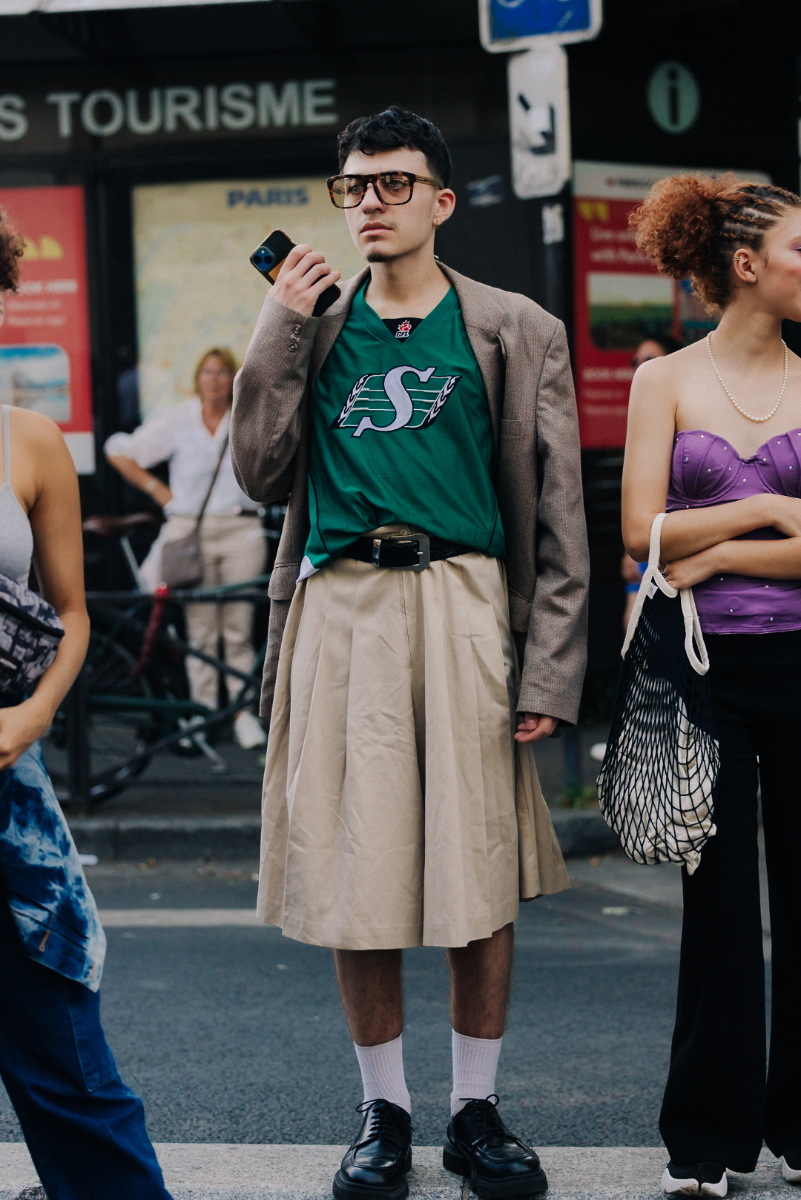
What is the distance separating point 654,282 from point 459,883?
6.90 m

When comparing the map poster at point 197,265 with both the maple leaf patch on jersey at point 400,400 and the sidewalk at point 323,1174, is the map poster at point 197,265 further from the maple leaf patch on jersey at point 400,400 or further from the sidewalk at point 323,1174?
the sidewalk at point 323,1174

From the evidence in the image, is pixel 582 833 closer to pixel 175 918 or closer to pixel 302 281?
pixel 175 918

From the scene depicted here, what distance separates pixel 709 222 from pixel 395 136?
0.64 meters

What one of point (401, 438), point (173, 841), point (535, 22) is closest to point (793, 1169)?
point (401, 438)

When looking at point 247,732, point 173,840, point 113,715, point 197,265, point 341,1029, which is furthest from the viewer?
point 197,265

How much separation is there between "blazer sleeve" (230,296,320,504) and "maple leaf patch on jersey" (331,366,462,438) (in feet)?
0.42

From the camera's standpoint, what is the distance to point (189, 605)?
6961mm

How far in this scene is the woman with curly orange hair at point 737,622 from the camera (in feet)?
8.98

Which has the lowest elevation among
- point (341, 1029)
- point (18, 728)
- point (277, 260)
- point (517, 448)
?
point (341, 1029)

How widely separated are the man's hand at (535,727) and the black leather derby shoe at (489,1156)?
75 cm

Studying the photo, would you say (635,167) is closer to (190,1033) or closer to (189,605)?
(189,605)

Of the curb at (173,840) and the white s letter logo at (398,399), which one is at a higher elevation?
the white s letter logo at (398,399)

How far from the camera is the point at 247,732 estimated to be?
24.2 feet

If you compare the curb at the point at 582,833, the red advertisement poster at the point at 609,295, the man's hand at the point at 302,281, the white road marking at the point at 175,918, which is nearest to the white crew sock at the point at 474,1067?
the man's hand at the point at 302,281
